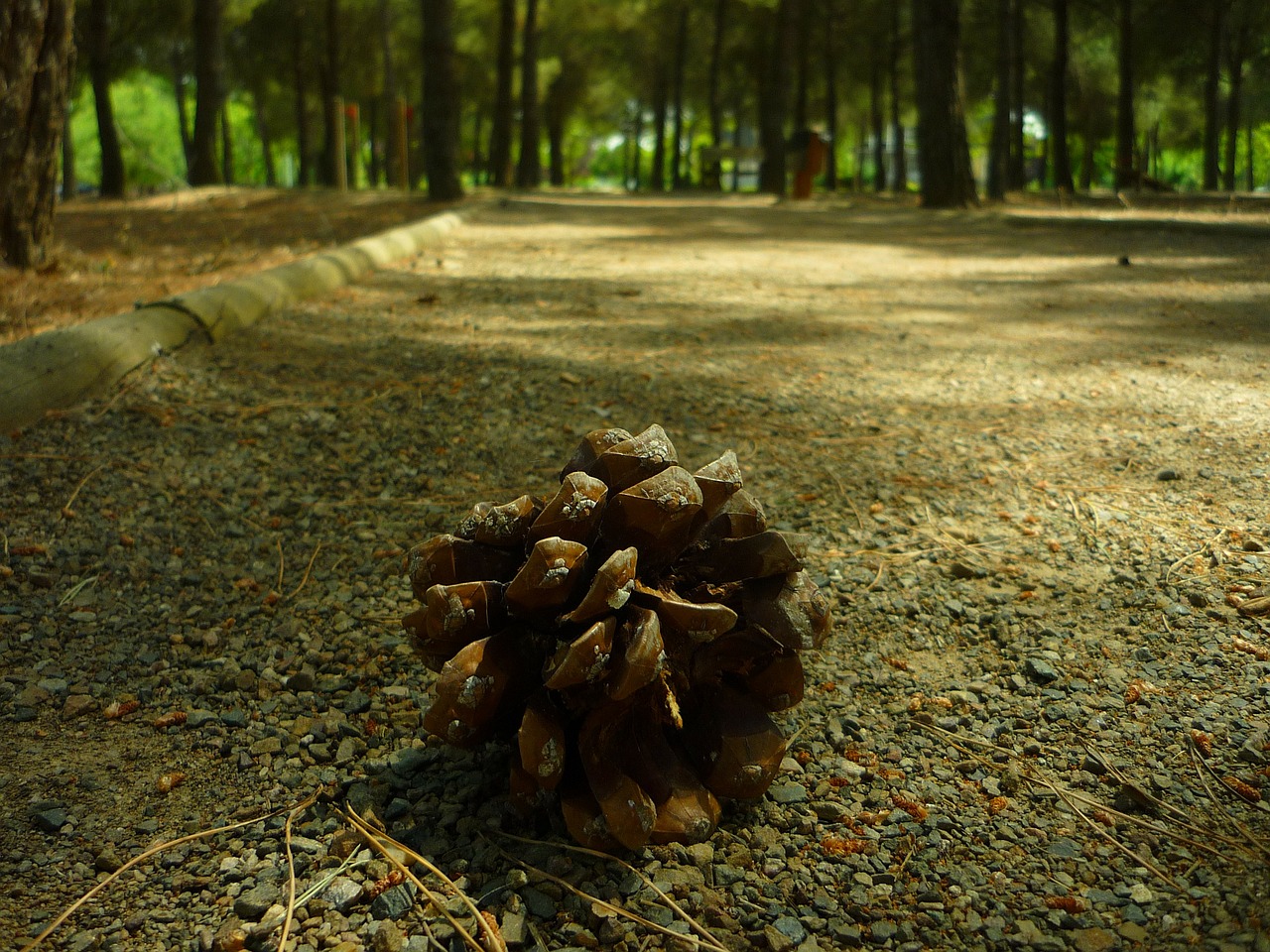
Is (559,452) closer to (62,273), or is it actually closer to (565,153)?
(62,273)

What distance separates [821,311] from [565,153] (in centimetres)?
4920

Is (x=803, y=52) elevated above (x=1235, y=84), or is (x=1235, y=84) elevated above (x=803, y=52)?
(x=803, y=52)

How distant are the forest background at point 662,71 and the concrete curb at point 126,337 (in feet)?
25.4

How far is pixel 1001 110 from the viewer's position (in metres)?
14.7

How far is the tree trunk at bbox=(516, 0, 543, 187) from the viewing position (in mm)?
19250

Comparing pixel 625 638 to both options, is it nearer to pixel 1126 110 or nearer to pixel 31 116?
pixel 31 116

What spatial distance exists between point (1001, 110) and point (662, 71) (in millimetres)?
16969

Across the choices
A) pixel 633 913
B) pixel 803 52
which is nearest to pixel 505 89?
pixel 803 52

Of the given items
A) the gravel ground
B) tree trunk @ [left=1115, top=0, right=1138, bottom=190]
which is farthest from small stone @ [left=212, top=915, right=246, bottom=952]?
tree trunk @ [left=1115, top=0, right=1138, bottom=190]

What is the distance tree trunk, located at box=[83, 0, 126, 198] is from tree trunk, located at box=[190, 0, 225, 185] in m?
1.05

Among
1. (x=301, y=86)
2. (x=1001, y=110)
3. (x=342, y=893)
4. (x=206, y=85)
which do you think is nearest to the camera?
(x=342, y=893)

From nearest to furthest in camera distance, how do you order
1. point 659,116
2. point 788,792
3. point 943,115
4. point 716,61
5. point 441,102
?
point 788,792 < point 441,102 < point 943,115 < point 716,61 < point 659,116

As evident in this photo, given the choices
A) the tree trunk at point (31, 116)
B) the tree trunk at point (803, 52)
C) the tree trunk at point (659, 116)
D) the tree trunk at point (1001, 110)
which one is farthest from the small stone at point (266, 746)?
the tree trunk at point (659, 116)

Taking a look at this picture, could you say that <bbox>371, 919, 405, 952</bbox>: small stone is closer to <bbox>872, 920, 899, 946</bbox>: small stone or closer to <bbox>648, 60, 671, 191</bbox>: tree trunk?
<bbox>872, 920, 899, 946</bbox>: small stone
